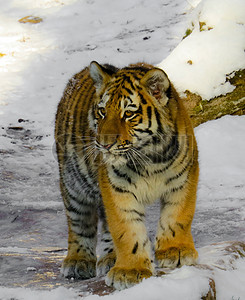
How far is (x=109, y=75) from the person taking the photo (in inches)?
130

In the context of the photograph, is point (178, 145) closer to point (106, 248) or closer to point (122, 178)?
point (122, 178)

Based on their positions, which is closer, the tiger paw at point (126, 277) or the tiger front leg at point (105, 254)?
the tiger paw at point (126, 277)

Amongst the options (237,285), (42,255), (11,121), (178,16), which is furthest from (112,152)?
(178,16)

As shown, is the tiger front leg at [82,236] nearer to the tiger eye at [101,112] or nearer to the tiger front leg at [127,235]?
the tiger front leg at [127,235]

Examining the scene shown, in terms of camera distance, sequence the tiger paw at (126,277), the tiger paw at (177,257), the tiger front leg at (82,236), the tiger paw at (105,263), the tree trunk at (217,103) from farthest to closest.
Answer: the tree trunk at (217,103), the tiger front leg at (82,236), the tiger paw at (105,263), the tiger paw at (177,257), the tiger paw at (126,277)

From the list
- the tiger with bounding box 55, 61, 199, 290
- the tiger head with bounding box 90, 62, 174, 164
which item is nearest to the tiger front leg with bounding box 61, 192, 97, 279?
the tiger with bounding box 55, 61, 199, 290

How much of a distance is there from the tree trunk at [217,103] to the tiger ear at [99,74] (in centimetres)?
420

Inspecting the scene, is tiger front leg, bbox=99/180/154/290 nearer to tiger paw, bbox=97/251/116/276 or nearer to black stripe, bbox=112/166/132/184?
black stripe, bbox=112/166/132/184

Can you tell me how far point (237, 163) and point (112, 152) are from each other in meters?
4.19

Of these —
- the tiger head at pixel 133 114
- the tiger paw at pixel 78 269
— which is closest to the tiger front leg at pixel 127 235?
the tiger head at pixel 133 114

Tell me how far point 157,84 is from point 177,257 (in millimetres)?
992

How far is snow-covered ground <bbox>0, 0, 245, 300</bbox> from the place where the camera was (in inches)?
128

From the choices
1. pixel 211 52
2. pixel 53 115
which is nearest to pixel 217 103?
pixel 211 52

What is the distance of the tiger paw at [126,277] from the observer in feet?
9.55
